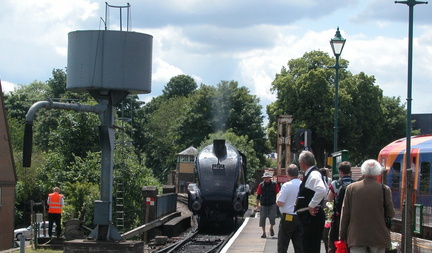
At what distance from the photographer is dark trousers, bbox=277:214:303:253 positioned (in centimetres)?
1209

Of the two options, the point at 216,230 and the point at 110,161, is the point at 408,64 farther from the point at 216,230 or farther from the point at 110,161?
the point at 216,230

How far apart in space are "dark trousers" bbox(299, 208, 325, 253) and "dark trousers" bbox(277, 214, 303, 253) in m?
0.95

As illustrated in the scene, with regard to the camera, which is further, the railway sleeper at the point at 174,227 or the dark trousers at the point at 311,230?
the railway sleeper at the point at 174,227

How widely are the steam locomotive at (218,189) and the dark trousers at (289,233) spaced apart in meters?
12.9

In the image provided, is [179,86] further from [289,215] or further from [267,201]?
[289,215]

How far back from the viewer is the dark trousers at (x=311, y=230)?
36.2 ft

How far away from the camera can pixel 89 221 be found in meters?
30.8

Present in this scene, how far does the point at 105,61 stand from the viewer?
672 inches

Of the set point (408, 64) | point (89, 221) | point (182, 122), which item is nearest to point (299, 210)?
point (408, 64)

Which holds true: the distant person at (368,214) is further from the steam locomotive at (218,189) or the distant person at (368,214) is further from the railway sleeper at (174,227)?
the railway sleeper at (174,227)

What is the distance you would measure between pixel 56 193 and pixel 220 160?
19.2 feet

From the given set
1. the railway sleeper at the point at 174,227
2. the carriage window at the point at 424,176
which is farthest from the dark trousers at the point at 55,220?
the carriage window at the point at 424,176

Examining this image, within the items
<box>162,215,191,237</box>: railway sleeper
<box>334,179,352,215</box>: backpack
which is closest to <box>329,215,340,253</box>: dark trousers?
<box>334,179,352,215</box>: backpack

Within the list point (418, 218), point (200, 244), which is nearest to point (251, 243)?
point (200, 244)
